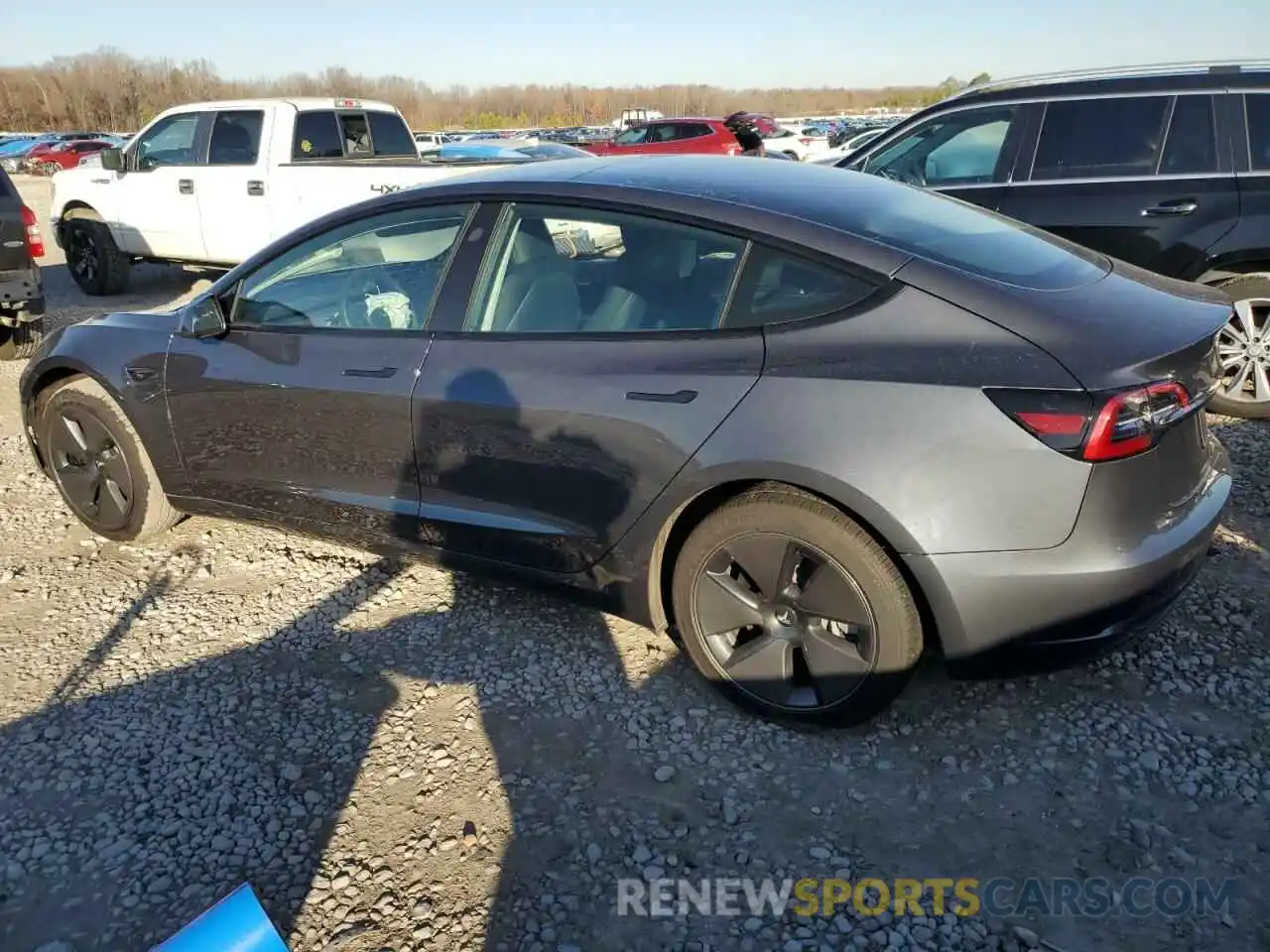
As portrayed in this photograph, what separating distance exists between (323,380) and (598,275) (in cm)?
110

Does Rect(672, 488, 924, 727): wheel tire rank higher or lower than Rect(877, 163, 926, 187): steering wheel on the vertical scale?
lower

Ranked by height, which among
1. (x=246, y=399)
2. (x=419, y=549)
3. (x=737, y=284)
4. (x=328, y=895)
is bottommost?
(x=328, y=895)

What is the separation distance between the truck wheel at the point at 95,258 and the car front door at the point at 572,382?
8.78m

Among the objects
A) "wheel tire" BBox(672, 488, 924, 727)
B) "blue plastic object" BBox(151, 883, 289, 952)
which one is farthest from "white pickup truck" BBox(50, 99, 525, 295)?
"blue plastic object" BBox(151, 883, 289, 952)

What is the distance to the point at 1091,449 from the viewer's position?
2.24 metres

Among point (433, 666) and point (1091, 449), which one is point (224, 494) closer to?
point (433, 666)

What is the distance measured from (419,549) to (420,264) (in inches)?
41.4

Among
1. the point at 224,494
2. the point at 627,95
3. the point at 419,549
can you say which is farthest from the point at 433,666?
the point at 627,95

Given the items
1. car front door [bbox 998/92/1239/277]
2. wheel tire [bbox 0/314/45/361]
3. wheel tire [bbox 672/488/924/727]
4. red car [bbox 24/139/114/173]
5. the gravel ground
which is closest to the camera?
the gravel ground

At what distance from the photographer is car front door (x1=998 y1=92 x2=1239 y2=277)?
500cm

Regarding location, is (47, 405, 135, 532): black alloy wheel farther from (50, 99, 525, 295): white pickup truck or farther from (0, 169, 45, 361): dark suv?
(50, 99, 525, 295): white pickup truck

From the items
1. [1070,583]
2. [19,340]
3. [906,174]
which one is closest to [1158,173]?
[906,174]

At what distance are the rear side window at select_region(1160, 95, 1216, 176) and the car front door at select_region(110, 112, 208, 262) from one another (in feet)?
27.6

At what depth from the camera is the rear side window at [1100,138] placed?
5207 mm
